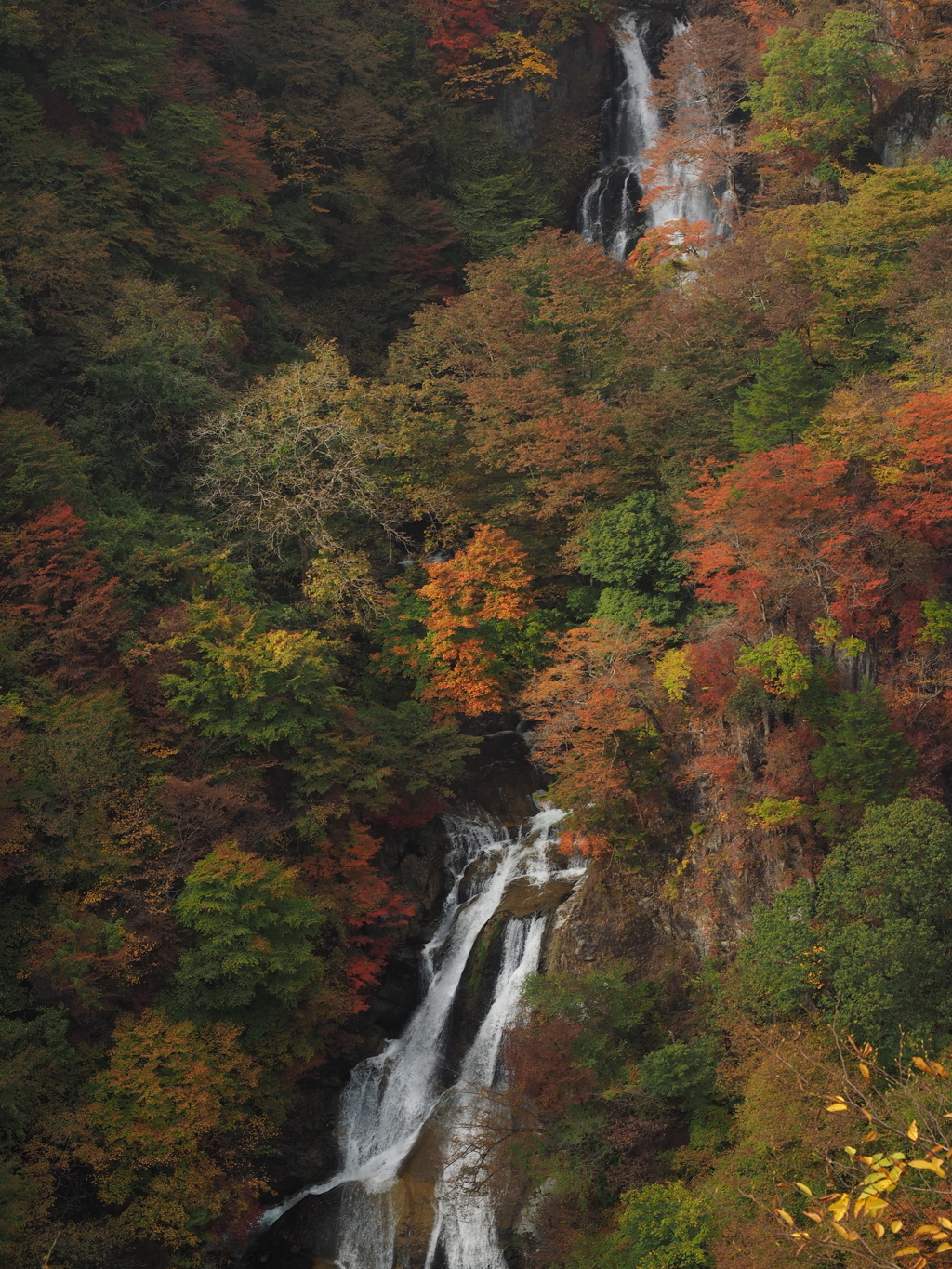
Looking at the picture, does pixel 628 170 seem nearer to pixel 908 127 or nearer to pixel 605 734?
pixel 908 127

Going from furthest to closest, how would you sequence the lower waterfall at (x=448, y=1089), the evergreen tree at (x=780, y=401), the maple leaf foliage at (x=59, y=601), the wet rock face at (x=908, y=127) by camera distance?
the wet rock face at (x=908, y=127), the evergreen tree at (x=780, y=401), the maple leaf foliage at (x=59, y=601), the lower waterfall at (x=448, y=1089)

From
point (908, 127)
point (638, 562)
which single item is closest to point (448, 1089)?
point (638, 562)

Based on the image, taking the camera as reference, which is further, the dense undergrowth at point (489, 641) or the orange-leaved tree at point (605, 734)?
the orange-leaved tree at point (605, 734)

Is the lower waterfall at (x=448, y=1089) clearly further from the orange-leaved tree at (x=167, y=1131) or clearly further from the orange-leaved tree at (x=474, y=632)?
the orange-leaved tree at (x=474, y=632)

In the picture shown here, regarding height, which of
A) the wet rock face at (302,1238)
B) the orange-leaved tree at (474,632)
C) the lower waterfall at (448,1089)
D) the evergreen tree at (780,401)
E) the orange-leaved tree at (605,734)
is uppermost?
the evergreen tree at (780,401)

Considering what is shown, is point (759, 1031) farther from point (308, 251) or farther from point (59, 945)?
point (308, 251)

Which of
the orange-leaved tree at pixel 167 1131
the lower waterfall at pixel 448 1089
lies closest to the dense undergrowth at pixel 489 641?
the orange-leaved tree at pixel 167 1131

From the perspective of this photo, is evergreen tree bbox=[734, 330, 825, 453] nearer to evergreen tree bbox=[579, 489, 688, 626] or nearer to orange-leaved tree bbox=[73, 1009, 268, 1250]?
evergreen tree bbox=[579, 489, 688, 626]
